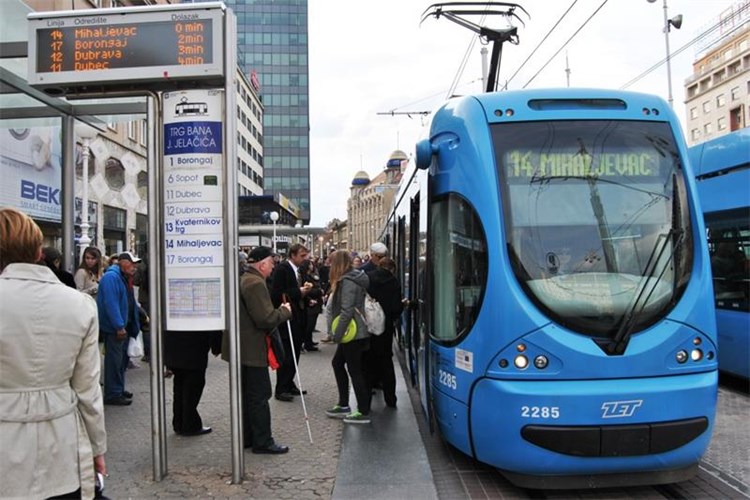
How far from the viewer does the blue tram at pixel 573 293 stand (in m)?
4.20

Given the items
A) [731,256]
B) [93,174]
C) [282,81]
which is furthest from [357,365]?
[282,81]

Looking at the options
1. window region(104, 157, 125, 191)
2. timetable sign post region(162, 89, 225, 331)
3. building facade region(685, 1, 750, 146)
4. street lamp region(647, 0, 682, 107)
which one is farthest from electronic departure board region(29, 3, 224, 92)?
building facade region(685, 1, 750, 146)

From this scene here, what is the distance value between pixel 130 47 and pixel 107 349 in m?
3.94

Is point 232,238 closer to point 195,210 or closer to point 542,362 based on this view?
point 195,210

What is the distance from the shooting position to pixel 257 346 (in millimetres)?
5301

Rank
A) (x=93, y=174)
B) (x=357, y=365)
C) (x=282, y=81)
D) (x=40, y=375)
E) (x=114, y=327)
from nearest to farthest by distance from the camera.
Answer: (x=40, y=375) → (x=357, y=365) → (x=114, y=327) → (x=93, y=174) → (x=282, y=81)

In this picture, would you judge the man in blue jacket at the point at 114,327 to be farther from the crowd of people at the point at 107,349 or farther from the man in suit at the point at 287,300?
the man in suit at the point at 287,300

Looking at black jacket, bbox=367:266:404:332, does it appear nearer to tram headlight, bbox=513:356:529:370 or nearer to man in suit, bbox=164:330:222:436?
man in suit, bbox=164:330:222:436

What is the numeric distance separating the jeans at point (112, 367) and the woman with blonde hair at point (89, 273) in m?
0.68

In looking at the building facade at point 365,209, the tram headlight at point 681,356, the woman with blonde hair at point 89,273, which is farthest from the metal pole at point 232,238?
the building facade at point 365,209

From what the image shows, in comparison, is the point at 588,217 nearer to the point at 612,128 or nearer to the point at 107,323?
the point at 612,128

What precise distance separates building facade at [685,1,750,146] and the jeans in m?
88.5

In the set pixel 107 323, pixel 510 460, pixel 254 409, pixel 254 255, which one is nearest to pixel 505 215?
pixel 510 460

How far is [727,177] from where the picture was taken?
27.0 ft
